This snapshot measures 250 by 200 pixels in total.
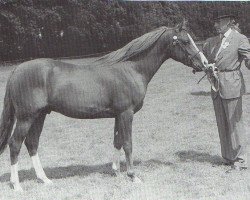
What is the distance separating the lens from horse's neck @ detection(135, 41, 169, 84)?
680cm

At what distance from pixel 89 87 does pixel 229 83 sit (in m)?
2.28

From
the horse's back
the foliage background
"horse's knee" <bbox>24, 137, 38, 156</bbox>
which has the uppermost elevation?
the horse's back

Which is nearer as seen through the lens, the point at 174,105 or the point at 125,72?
the point at 125,72

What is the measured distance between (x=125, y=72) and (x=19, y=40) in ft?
79.2

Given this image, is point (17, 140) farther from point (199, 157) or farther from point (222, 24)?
point (222, 24)

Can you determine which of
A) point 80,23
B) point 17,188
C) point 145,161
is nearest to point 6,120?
point 17,188

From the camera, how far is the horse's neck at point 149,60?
680 centimetres

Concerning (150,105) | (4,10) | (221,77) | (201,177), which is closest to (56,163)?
(201,177)

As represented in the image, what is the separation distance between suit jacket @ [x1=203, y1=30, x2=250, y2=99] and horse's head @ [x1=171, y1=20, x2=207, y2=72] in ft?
1.72

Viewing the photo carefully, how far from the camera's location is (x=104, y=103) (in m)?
6.58

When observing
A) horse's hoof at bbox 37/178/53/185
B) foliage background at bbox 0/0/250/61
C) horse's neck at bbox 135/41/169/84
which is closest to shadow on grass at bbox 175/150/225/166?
horse's neck at bbox 135/41/169/84

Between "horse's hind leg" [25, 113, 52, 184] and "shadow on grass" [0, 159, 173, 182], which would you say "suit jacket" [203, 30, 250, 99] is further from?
"horse's hind leg" [25, 113, 52, 184]

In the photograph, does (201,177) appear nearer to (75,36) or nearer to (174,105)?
(174,105)

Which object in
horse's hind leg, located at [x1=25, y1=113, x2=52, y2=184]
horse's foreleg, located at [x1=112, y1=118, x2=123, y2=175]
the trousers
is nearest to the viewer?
horse's hind leg, located at [x1=25, y1=113, x2=52, y2=184]
